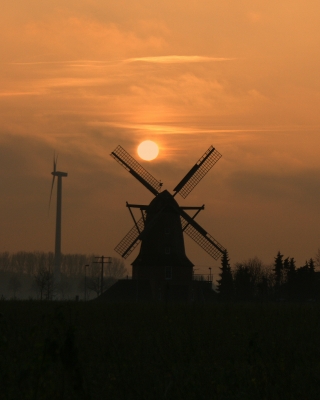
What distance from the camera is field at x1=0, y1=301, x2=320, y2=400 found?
6.88m

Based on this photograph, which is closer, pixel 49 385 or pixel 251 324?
pixel 49 385

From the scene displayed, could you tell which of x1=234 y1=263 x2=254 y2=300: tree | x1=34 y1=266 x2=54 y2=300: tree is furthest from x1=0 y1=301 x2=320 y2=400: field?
x1=234 y1=263 x2=254 y2=300: tree

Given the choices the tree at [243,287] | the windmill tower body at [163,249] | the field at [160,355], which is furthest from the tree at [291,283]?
the field at [160,355]

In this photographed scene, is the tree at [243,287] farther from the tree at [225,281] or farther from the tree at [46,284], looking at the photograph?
the tree at [46,284]

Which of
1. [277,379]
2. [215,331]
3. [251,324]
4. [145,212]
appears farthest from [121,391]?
[145,212]

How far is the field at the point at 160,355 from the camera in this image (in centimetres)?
688

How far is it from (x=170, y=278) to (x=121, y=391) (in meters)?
46.9

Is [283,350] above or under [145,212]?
under

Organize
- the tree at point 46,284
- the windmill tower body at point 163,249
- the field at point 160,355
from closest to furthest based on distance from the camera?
the field at point 160,355
the windmill tower body at point 163,249
the tree at point 46,284

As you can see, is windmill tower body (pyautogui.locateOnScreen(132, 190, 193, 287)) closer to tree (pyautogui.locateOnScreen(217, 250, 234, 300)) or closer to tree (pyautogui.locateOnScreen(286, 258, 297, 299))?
tree (pyautogui.locateOnScreen(217, 250, 234, 300))

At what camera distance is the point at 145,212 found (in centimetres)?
5603

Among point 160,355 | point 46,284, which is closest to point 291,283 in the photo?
point 46,284

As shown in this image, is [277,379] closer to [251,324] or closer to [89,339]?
[89,339]

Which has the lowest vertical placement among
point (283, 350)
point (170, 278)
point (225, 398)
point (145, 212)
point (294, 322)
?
point (225, 398)
